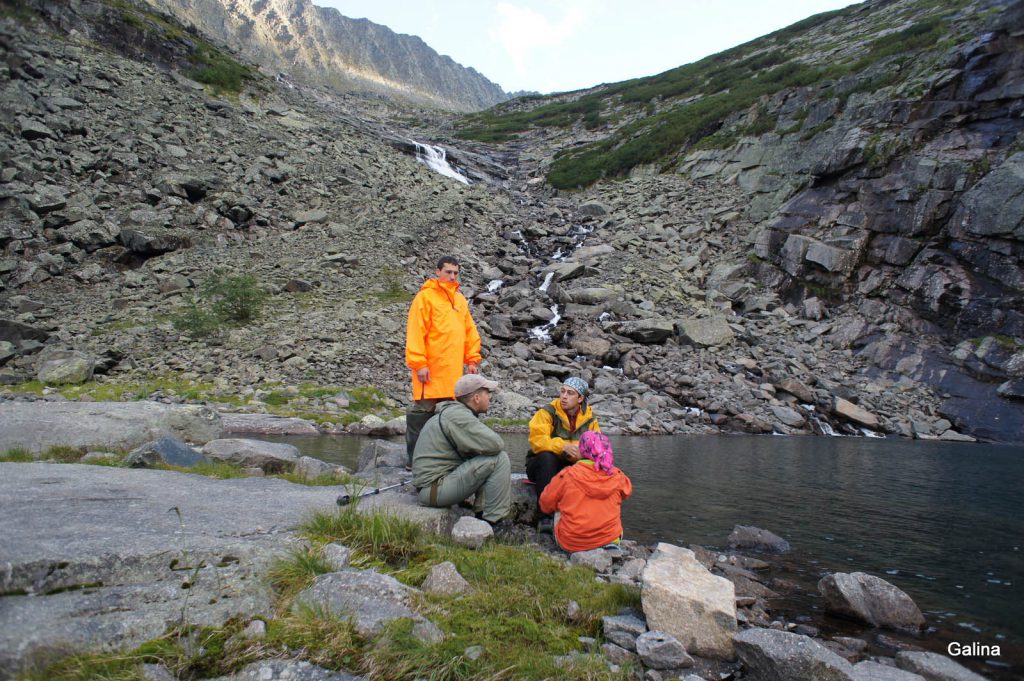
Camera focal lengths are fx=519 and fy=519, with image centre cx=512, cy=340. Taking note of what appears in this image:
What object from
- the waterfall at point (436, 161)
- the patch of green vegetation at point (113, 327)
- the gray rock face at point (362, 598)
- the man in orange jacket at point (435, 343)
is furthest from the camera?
the waterfall at point (436, 161)

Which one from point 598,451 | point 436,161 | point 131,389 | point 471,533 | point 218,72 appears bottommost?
point 131,389

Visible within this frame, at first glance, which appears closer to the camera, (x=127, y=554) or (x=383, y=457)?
(x=127, y=554)

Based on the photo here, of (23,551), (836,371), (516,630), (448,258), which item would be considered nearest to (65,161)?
(448,258)

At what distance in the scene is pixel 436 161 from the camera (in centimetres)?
4516

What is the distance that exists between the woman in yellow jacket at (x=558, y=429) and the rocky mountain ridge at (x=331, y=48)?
408ft

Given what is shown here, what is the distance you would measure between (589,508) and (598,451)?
641mm

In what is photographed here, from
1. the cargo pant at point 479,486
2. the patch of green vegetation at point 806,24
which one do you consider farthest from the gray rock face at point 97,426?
the patch of green vegetation at point 806,24

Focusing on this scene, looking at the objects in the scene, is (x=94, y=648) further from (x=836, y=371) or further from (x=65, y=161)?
(x=65, y=161)

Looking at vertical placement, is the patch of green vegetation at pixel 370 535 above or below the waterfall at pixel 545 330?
below

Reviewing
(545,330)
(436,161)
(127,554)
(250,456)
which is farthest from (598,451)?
(436,161)

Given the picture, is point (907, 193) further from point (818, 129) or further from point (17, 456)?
point (17, 456)

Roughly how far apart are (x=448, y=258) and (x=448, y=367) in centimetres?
148

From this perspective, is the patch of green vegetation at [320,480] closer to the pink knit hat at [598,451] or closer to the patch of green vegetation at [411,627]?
the patch of green vegetation at [411,627]

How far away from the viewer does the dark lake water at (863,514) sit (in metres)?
5.16
